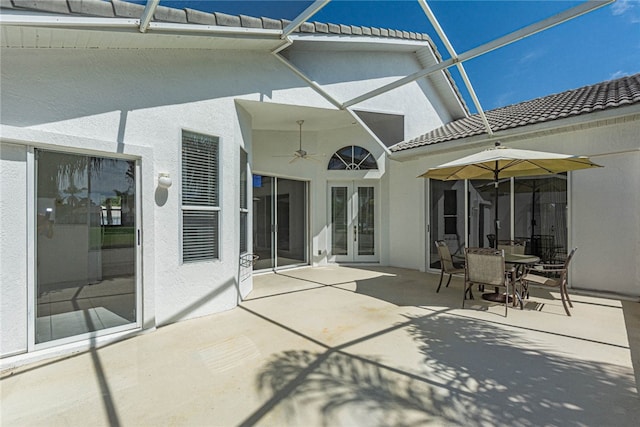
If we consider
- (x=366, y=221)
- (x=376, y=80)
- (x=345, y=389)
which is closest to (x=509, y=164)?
(x=376, y=80)

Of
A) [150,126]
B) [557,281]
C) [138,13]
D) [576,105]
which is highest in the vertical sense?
[138,13]

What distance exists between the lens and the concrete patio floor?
8.66 feet

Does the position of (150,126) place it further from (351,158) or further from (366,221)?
(366,221)

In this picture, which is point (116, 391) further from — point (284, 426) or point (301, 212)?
Result: point (301, 212)

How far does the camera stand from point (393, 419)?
254 cm

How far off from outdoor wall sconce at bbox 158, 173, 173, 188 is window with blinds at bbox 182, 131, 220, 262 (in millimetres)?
372

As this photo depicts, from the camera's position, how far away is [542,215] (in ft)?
24.1

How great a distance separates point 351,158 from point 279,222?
333 cm

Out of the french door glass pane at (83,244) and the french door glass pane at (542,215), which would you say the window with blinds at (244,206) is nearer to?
the french door glass pane at (83,244)

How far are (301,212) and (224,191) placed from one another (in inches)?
193

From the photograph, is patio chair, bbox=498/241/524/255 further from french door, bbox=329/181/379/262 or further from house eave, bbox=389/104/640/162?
french door, bbox=329/181/379/262

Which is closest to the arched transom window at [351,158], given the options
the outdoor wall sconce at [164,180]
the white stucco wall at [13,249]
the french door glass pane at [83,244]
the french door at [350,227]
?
the french door at [350,227]

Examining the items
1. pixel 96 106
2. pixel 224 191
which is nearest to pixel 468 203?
pixel 224 191

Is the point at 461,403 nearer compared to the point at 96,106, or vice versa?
the point at 461,403
